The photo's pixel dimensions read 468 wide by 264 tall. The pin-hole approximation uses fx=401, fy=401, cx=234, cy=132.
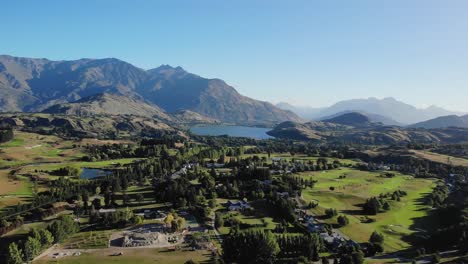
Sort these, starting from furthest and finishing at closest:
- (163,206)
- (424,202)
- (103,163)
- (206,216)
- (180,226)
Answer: (103,163) → (424,202) → (163,206) → (206,216) → (180,226)

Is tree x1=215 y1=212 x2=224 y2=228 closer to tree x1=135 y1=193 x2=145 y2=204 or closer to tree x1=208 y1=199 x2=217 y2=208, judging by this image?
tree x1=208 y1=199 x2=217 y2=208

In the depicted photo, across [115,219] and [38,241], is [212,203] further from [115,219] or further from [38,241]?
[38,241]

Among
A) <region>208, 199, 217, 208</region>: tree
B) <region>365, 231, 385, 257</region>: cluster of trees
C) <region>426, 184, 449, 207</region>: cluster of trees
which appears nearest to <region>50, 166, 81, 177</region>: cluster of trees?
<region>208, 199, 217, 208</region>: tree

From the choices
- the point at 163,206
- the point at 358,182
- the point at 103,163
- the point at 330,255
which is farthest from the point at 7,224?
the point at 358,182

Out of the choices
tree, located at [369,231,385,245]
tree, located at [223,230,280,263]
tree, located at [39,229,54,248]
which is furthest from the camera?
tree, located at [369,231,385,245]

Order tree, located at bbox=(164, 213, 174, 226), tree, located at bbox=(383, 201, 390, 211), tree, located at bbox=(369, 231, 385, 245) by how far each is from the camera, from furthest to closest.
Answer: tree, located at bbox=(383, 201, 390, 211), tree, located at bbox=(164, 213, 174, 226), tree, located at bbox=(369, 231, 385, 245)

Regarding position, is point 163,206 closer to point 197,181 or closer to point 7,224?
point 197,181

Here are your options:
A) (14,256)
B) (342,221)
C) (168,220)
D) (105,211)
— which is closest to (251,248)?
(168,220)
